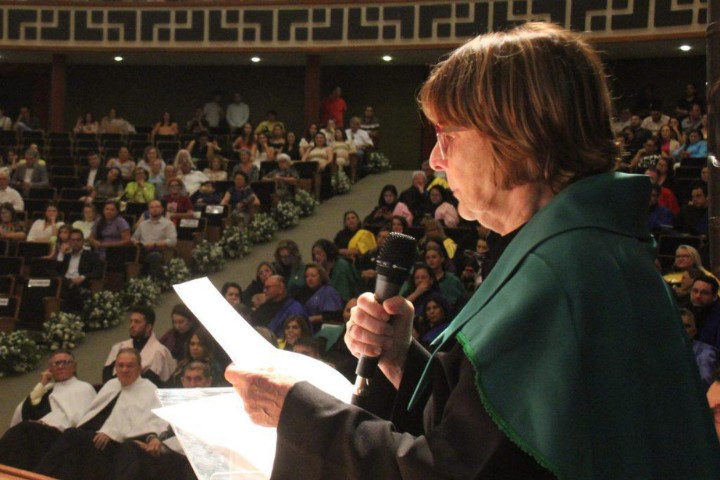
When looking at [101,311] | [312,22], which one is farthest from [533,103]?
[312,22]

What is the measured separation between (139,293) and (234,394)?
278 inches

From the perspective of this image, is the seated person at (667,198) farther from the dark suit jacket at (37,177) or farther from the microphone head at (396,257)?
the microphone head at (396,257)

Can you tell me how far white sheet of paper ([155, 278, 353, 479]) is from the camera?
1.51 m

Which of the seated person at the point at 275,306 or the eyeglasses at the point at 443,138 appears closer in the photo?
the eyeglasses at the point at 443,138

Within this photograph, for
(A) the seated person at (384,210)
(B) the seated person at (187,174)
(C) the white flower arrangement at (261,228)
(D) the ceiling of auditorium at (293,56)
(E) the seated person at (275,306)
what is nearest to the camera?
(E) the seated person at (275,306)

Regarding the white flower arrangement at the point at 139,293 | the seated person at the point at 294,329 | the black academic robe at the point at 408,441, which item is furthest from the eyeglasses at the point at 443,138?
the white flower arrangement at the point at 139,293

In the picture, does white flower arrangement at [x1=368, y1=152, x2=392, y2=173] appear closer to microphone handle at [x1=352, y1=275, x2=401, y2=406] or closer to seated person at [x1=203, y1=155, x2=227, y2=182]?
seated person at [x1=203, y1=155, x2=227, y2=182]

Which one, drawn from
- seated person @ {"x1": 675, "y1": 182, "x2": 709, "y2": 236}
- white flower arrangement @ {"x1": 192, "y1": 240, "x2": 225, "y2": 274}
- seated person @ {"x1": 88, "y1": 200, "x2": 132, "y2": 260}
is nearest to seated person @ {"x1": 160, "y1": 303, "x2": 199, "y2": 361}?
white flower arrangement @ {"x1": 192, "y1": 240, "x2": 225, "y2": 274}

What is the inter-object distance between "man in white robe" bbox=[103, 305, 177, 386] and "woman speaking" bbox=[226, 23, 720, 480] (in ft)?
16.3

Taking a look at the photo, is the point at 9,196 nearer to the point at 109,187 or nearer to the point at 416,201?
the point at 109,187

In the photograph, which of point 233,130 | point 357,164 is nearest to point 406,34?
point 357,164

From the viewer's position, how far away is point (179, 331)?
6703 mm

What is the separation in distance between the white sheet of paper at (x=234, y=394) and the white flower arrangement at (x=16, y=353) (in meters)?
6.11

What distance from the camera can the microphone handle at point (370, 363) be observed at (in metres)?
1.49
